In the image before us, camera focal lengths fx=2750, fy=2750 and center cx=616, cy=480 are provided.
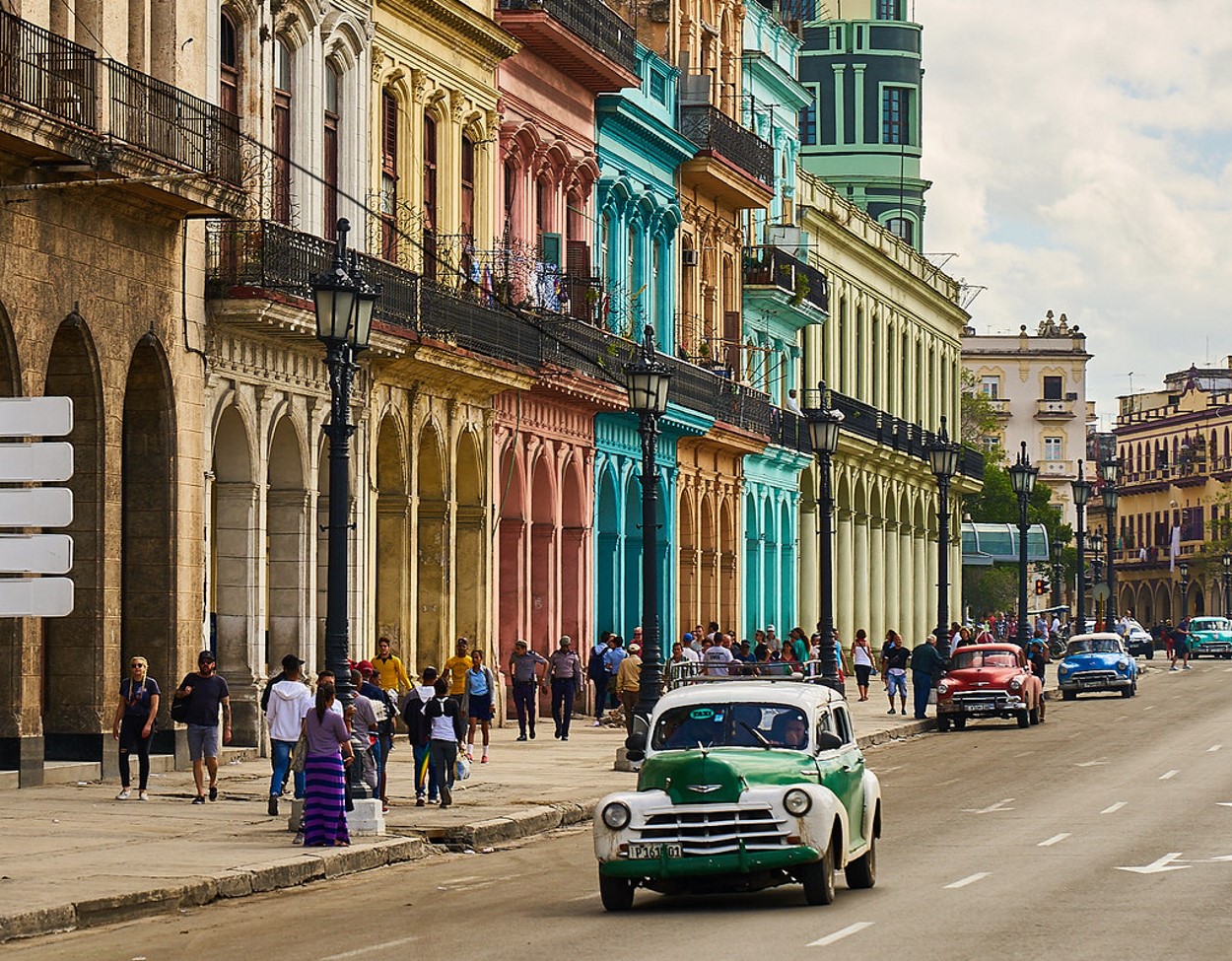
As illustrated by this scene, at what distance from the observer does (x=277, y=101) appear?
116ft

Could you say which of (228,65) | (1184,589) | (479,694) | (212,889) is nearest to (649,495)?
(479,694)

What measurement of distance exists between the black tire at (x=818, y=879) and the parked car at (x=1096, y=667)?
41064 mm

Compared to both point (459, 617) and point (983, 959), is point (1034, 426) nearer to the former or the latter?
point (459, 617)

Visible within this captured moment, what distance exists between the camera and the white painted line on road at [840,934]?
53.8ft

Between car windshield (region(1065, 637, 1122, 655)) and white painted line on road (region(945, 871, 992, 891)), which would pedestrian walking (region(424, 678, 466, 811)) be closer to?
white painted line on road (region(945, 871, 992, 891))

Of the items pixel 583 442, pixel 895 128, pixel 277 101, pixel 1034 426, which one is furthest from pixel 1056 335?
pixel 277 101

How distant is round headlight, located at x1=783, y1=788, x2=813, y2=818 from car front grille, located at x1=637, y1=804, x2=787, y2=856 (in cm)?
11

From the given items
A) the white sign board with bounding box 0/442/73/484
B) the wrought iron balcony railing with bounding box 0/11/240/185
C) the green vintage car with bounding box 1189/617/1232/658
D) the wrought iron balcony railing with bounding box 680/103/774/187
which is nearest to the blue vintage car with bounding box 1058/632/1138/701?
the wrought iron balcony railing with bounding box 680/103/774/187

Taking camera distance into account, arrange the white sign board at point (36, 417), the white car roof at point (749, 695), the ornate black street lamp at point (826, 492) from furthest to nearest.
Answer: the ornate black street lamp at point (826, 492) < the white car roof at point (749, 695) < the white sign board at point (36, 417)

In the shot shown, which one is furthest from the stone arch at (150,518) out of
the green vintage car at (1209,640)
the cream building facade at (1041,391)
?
the cream building facade at (1041,391)

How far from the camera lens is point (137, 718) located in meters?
27.5

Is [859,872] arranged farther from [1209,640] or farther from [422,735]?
[1209,640]

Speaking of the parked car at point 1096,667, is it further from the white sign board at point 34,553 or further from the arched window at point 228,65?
the white sign board at point 34,553

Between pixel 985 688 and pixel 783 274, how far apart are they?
1723 centimetres
